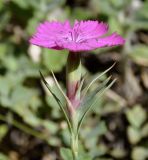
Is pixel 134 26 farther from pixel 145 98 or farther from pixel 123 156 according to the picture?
pixel 123 156

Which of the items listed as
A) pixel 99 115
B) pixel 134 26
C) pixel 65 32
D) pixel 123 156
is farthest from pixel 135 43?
pixel 65 32

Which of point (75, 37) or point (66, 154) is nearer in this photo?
point (75, 37)

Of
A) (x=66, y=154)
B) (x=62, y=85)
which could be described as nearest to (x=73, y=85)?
(x=66, y=154)

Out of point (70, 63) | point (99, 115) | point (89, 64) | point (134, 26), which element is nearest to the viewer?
point (70, 63)

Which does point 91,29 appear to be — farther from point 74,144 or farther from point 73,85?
point 74,144

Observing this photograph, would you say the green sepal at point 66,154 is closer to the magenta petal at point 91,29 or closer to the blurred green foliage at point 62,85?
the magenta petal at point 91,29

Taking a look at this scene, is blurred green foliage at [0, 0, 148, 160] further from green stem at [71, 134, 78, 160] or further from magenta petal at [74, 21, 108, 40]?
magenta petal at [74, 21, 108, 40]
